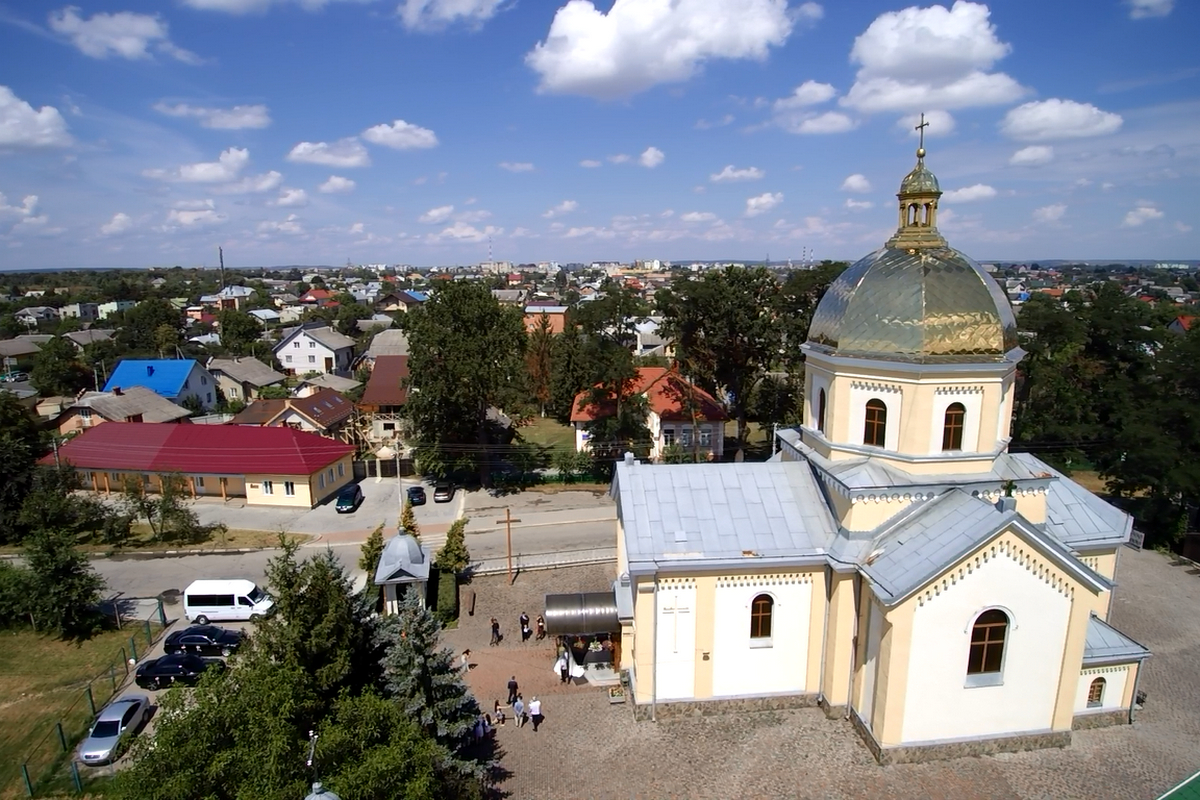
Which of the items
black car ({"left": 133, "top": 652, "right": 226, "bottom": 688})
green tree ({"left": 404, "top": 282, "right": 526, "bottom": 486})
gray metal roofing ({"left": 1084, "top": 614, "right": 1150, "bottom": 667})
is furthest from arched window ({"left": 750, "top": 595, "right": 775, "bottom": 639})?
green tree ({"left": 404, "top": 282, "right": 526, "bottom": 486})

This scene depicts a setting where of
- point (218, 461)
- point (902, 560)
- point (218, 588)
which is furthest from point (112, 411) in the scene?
point (902, 560)

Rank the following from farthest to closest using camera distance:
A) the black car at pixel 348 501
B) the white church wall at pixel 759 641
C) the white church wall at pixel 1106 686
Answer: the black car at pixel 348 501
the white church wall at pixel 759 641
the white church wall at pixel 1106 686

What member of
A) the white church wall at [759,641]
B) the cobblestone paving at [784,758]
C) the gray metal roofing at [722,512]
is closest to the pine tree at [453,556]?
the cobblestone paving at [784,758]

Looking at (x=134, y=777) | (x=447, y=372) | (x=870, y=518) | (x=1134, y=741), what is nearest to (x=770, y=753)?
(x=870, y=518)

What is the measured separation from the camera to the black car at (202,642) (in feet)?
69.6

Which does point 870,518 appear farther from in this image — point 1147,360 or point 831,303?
point 1147,360

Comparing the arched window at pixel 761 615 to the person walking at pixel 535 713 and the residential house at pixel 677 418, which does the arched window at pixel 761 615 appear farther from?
the residential house at pixel 677 418

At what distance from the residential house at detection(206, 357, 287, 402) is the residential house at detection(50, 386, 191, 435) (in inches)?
477

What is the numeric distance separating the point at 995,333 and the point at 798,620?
8.58 m

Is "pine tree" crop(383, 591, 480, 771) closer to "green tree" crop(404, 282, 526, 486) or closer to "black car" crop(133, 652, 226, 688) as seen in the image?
"black car" crop(133, 652, 226, 688)

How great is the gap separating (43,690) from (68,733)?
3205mm

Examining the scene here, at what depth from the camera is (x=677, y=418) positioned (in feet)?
136

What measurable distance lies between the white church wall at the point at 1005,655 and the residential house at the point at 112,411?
5027cm

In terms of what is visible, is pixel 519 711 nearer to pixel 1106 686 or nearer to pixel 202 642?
pixel 202 642
